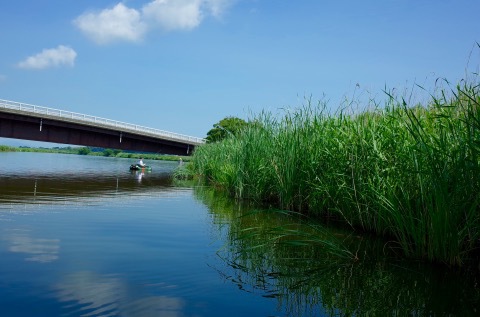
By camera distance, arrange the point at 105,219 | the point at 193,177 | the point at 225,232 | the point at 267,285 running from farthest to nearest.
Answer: the point at 193,177
the point at 105,219
the point at 225,232
the point at 267,285

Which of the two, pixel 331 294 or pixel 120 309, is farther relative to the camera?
pixel 331 294

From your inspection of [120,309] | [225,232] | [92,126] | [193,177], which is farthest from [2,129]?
[120,309]

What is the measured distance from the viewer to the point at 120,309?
3199 mm

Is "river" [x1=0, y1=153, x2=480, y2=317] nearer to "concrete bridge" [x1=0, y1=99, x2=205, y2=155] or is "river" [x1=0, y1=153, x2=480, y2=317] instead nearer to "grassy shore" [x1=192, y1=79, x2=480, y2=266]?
"grassy shore" [x1=192, y1=79, x2=480, y2=266]

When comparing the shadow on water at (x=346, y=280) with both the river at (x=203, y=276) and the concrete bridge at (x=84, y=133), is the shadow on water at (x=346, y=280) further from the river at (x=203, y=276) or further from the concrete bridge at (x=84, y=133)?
the concrete bridge at (x=84, y=133)

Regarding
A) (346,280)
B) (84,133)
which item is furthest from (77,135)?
(346,280)

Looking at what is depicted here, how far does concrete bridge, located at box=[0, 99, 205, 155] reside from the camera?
1189 inches

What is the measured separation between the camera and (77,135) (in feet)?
114

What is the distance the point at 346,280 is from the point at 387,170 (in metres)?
2.25

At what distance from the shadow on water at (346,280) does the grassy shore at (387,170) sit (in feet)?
1.42

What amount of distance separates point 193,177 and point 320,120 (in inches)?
596

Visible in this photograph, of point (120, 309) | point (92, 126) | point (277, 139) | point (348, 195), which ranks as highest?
point (92, 126)

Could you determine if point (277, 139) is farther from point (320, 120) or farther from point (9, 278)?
point (9, 278)

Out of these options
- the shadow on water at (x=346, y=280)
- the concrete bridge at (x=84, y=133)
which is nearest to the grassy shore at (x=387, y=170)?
the shadow on water at (x=346, y=280)
